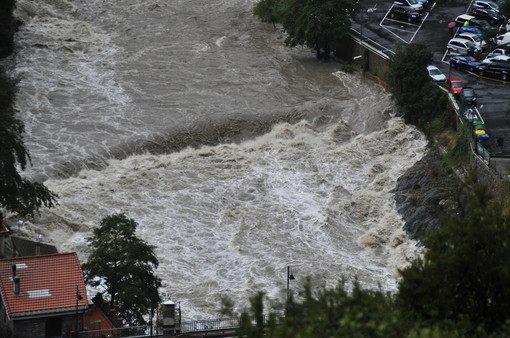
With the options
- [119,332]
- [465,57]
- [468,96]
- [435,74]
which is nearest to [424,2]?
[465,57]

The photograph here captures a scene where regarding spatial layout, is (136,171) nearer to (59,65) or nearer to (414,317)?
(59,65)

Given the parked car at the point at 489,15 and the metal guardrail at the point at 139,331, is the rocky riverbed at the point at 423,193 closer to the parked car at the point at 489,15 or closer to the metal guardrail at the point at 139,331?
the metal guardrail at the point at 139,331

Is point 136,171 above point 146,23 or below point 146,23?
below

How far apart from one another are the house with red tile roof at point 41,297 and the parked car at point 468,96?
3067 cm

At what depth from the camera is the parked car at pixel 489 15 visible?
8412 cm

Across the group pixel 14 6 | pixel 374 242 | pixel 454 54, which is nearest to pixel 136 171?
pixel 374 242

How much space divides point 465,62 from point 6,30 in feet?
105

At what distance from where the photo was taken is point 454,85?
72.0 meters

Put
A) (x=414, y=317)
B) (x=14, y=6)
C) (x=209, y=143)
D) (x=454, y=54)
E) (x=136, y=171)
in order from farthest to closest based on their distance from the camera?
(x=14, y=6) → (x=454, y=54) → (x=209, y=143) → (x=136, y=171) → (x=414, y=317)

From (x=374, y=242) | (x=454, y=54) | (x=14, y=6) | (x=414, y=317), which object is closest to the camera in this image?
(x=414, y=317)

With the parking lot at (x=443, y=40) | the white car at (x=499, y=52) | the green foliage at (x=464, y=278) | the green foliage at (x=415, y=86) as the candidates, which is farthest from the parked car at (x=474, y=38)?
the green foliage at (x=464, y=278)

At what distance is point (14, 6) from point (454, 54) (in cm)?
3355

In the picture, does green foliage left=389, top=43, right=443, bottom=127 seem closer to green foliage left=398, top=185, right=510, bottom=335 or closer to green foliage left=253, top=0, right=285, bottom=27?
green foliage left=253, top=0, right=285, bottom=27

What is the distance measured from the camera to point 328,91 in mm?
79812
